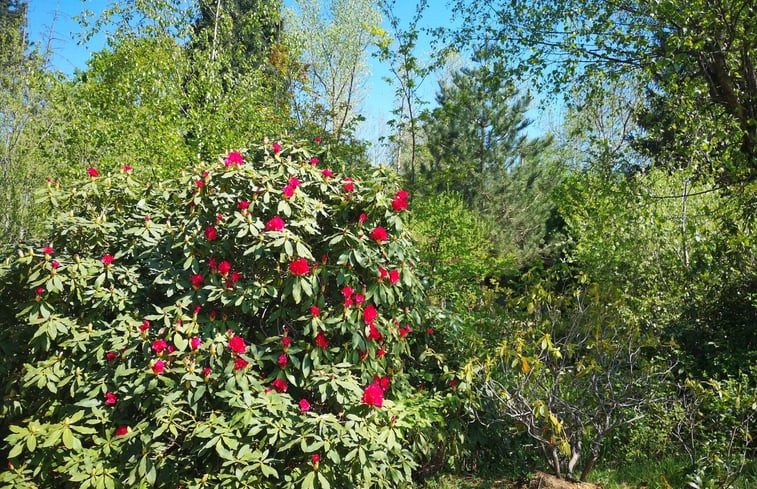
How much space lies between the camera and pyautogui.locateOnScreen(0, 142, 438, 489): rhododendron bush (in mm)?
2898

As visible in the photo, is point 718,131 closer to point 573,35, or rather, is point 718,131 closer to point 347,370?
point 573,35

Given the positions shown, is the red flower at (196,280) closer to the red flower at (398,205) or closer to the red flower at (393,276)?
the red flower at (393,276)

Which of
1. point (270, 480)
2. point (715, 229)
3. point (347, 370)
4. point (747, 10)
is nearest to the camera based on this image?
point (270, 480)

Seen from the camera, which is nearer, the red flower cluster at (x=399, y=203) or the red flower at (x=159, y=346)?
the red flower at (x=159, y=346)

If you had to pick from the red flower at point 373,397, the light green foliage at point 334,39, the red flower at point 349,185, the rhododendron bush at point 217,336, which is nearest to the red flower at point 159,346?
the rhododendron bush at point 217,336

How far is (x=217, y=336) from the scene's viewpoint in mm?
3080

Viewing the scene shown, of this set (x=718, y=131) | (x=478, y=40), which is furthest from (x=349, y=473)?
(x=478, y=40)

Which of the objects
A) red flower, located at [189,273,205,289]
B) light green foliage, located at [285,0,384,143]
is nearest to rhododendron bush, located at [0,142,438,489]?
red flower, located at [189,273,205,289]

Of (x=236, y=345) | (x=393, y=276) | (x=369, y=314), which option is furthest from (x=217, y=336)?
(x=393, y=276)

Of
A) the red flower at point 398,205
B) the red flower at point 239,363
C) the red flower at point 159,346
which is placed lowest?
the red flower at point 239,363

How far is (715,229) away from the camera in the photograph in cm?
623

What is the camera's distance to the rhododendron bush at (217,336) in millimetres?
2898

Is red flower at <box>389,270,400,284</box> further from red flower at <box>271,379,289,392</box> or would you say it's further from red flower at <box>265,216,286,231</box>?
red flower at <box>271,379,289,392</box>

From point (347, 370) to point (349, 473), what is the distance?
0.56 metres
